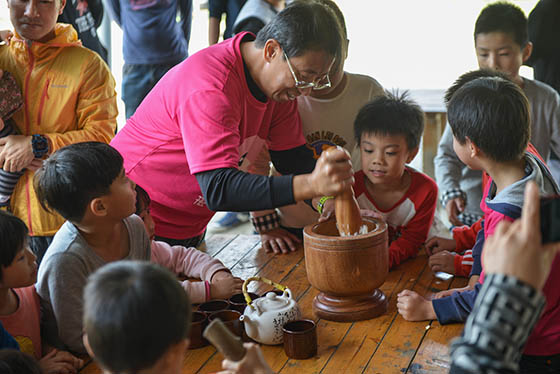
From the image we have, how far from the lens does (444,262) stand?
6.59 ft

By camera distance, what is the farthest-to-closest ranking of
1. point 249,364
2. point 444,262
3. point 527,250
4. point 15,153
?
1. point 15,153
2. point 444,262
3. point 249,364
4. point 527,250

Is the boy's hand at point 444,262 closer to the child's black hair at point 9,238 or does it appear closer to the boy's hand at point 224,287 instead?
the boy's hand at point 224,287

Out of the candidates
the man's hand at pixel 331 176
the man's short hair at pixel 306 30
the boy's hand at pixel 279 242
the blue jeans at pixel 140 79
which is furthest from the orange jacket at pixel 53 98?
the blue jeans at pixel 140 79

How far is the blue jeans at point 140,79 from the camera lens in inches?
172

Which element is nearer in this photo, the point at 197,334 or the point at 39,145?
the point at 197,334

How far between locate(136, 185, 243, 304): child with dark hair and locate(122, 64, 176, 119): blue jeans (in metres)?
2.42

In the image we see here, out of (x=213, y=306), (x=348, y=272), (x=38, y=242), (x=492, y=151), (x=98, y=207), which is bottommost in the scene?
(x=38, y=242)

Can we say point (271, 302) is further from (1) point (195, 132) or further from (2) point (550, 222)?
(2) point (550, 222)

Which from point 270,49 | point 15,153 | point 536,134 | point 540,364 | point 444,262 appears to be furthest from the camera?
point 536,134

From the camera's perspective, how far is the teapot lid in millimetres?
1604

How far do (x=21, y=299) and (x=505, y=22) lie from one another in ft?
7.98

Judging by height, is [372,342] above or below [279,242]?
above

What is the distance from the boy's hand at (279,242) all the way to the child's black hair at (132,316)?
126 centimetres

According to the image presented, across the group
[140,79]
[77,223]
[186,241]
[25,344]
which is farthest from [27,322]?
[140,79]
